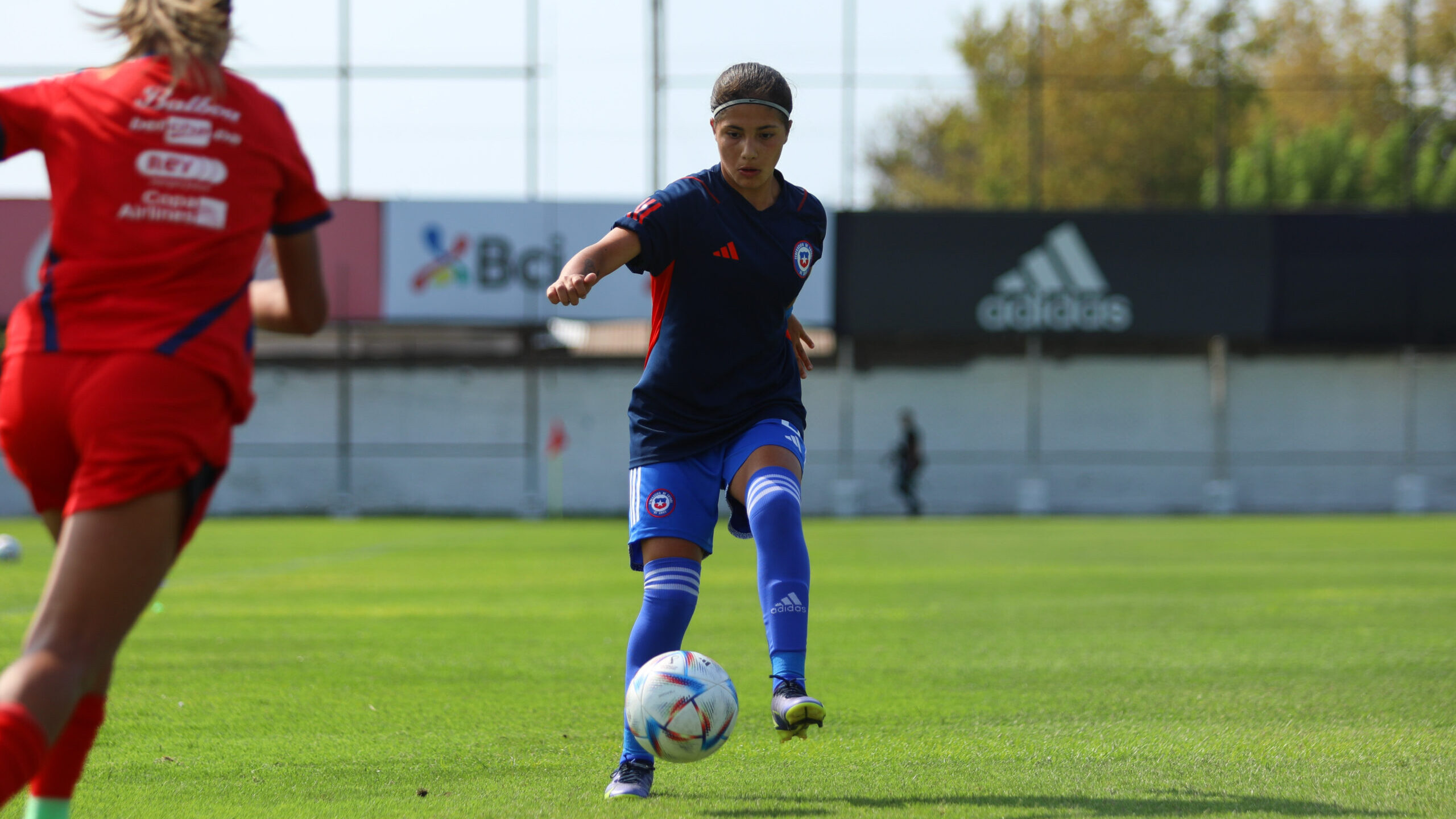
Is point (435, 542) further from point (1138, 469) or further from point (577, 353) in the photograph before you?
point (1138, 469)

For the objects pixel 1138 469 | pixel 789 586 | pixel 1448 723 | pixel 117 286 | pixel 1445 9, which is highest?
pixel 1445 9

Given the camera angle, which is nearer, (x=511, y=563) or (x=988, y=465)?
(x=511, y=563)

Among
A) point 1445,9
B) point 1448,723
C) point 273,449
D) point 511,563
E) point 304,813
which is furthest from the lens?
point 1445,9

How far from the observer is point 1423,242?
87.0 ft

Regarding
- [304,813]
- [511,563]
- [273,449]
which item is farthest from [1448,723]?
[273,449]

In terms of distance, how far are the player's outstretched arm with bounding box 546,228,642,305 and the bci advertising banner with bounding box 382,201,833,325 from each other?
21.9 meters

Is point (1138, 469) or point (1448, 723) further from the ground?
point (1448, 723)

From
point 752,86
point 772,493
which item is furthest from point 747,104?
point 772,493

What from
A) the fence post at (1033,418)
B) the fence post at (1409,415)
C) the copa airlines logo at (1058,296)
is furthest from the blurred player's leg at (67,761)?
the fence post at (1409,415)

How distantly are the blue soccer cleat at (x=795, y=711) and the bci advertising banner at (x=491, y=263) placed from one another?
72.7ft

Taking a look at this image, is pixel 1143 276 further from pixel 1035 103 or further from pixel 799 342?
pixel 799 342

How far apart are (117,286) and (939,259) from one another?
24.1 meters

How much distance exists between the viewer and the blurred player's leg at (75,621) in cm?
246

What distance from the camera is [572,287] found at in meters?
3.61
